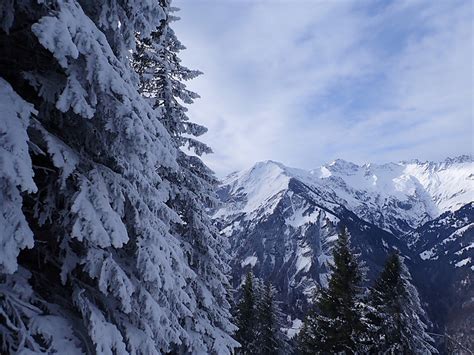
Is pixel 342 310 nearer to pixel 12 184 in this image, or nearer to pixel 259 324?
pixel 259 324

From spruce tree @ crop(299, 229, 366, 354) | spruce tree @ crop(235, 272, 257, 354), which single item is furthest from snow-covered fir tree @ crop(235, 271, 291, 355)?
spruce tree @ crop(299, 229, 366, 354)

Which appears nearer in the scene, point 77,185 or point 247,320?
point 77,185

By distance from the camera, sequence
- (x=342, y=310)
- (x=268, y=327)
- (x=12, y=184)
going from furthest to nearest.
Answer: (x=268, y=327) < (x=342, y=310) < (x=12, y=184)

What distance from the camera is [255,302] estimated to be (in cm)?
3459

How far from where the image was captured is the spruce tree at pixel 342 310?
18547 millimetres

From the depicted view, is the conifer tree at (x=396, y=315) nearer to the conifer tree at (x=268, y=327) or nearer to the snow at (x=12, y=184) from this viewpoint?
the conifer tree at (x=268, y=327)

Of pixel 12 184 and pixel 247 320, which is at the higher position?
pixel 247 320

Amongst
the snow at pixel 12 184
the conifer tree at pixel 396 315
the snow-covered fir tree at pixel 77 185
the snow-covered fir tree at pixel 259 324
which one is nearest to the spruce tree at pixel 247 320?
the snow-covered fir tree at pixel 259 324

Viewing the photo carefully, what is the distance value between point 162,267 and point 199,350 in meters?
5.60

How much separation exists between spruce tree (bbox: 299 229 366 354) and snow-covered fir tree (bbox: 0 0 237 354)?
587 inches

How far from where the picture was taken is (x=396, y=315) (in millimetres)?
19984

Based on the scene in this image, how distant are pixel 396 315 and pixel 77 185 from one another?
19.7 meters

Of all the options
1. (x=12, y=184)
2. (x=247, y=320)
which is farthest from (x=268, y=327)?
(x=12, y=184)

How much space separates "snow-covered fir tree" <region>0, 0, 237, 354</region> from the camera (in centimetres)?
383
